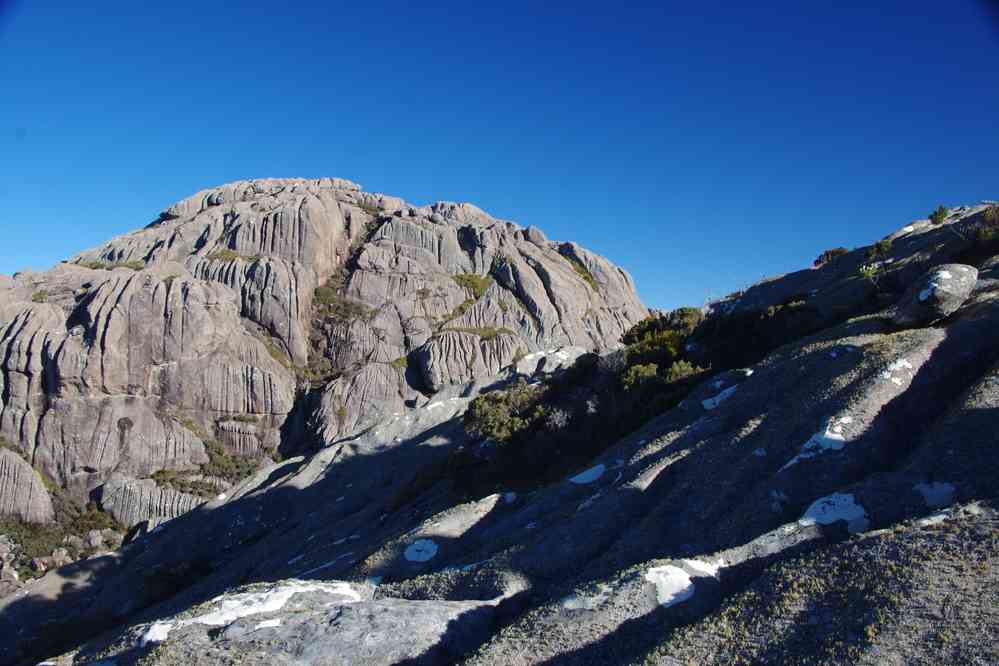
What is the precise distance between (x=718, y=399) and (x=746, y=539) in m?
8.50

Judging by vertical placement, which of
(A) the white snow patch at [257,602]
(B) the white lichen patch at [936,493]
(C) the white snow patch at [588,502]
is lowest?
(B) the white lichen patch at [936,493]

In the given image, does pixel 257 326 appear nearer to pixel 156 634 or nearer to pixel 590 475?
pixel 590 475

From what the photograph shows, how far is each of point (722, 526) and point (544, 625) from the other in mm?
4722

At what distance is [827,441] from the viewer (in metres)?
13.9

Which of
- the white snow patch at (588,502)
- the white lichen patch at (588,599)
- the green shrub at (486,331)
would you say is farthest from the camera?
the green shrub at (486,331)

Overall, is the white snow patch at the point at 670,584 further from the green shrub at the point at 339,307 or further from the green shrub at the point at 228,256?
the green shrub at the point at 228,256

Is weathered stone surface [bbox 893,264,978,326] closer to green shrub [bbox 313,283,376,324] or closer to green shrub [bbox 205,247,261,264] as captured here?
green shrub [bbox 313,283,376,324]

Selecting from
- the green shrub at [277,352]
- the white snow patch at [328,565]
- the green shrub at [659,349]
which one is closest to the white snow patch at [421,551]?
the white snow patch at [328,565]

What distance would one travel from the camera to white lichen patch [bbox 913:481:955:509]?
10.8 m

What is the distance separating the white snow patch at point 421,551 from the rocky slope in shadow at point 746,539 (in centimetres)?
→ 8

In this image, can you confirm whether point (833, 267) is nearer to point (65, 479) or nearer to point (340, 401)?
point (340, 401)

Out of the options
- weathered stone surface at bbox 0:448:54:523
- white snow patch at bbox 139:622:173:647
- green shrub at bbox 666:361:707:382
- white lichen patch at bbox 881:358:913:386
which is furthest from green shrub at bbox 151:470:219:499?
white lichen patch at bbox 881:358:913:386

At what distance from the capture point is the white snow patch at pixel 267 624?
435 inches

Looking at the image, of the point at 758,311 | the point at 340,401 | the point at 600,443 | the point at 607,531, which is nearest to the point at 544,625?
the point at 607,531
